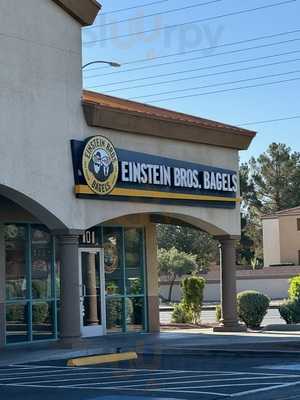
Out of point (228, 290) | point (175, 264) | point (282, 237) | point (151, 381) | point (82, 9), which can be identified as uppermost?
point (82, 9)

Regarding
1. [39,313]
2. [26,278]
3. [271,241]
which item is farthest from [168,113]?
[271,241]

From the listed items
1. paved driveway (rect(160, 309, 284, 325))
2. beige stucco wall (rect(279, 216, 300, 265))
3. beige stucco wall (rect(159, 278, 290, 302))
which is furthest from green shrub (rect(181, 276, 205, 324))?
beige stucco wall (rect(279, 216, 300, 265))

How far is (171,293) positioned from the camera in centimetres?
6519

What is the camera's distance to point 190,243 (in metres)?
81.2

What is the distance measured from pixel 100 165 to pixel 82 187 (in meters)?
0.86

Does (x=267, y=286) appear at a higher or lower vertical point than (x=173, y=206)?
lower

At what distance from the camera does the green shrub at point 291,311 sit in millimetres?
26562

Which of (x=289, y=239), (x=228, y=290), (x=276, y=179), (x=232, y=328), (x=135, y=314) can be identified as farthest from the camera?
(x=276, y=179)

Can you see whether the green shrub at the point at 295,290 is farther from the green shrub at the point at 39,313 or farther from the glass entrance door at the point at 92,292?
the green shrub at the point at 39,313

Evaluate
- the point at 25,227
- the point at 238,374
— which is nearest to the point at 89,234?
the point at 25,227

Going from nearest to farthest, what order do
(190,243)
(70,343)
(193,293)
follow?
(70,343), (193,293), (190,243)

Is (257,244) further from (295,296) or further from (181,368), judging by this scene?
(181,368)

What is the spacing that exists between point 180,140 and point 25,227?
507 centimetres

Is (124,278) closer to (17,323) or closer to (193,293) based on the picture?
(17,323)
